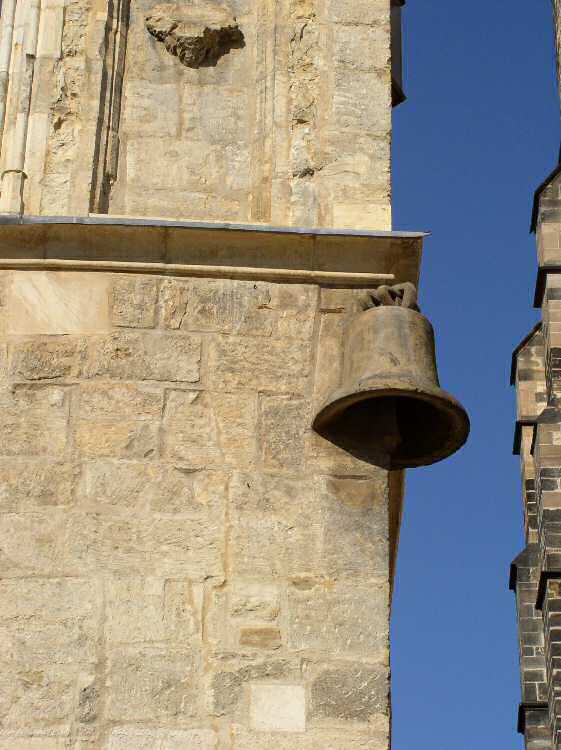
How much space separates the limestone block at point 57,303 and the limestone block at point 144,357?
3.4 inches

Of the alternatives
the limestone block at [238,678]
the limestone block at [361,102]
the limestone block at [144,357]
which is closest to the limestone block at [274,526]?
the limestone block at [238,678]

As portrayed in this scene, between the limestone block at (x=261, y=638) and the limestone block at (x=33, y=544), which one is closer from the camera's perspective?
→ the limestone block at (x=261, y=638)

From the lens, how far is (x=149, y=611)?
7008 mm

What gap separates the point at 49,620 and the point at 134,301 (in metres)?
1.32

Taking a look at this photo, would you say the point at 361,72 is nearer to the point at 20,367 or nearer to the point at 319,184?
the point at 319,184

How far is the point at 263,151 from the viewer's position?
325 inches

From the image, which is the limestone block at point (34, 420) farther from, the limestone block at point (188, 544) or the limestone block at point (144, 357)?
the limestone block at point (188, 544)

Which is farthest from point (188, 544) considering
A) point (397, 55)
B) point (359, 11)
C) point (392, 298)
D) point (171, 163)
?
point (397, 55)

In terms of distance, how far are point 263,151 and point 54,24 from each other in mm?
1022

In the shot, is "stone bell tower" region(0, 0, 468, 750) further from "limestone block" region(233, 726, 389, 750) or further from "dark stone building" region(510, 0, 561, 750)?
"dark stone building" region(510, 0, 561, 750)

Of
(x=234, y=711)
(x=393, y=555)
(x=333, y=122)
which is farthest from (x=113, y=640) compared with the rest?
(x=333, y=122)

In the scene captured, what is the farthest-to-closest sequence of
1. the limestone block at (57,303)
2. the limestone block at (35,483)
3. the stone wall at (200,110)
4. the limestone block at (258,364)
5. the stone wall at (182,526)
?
the stone wall at (200,110)
the limestone block at (57,303)
the limestone block at (258,364)
the limestone block at (35,483)
the stone wall at (182,526)

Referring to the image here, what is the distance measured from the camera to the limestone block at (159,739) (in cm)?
675

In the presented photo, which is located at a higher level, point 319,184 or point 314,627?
point 319,184
